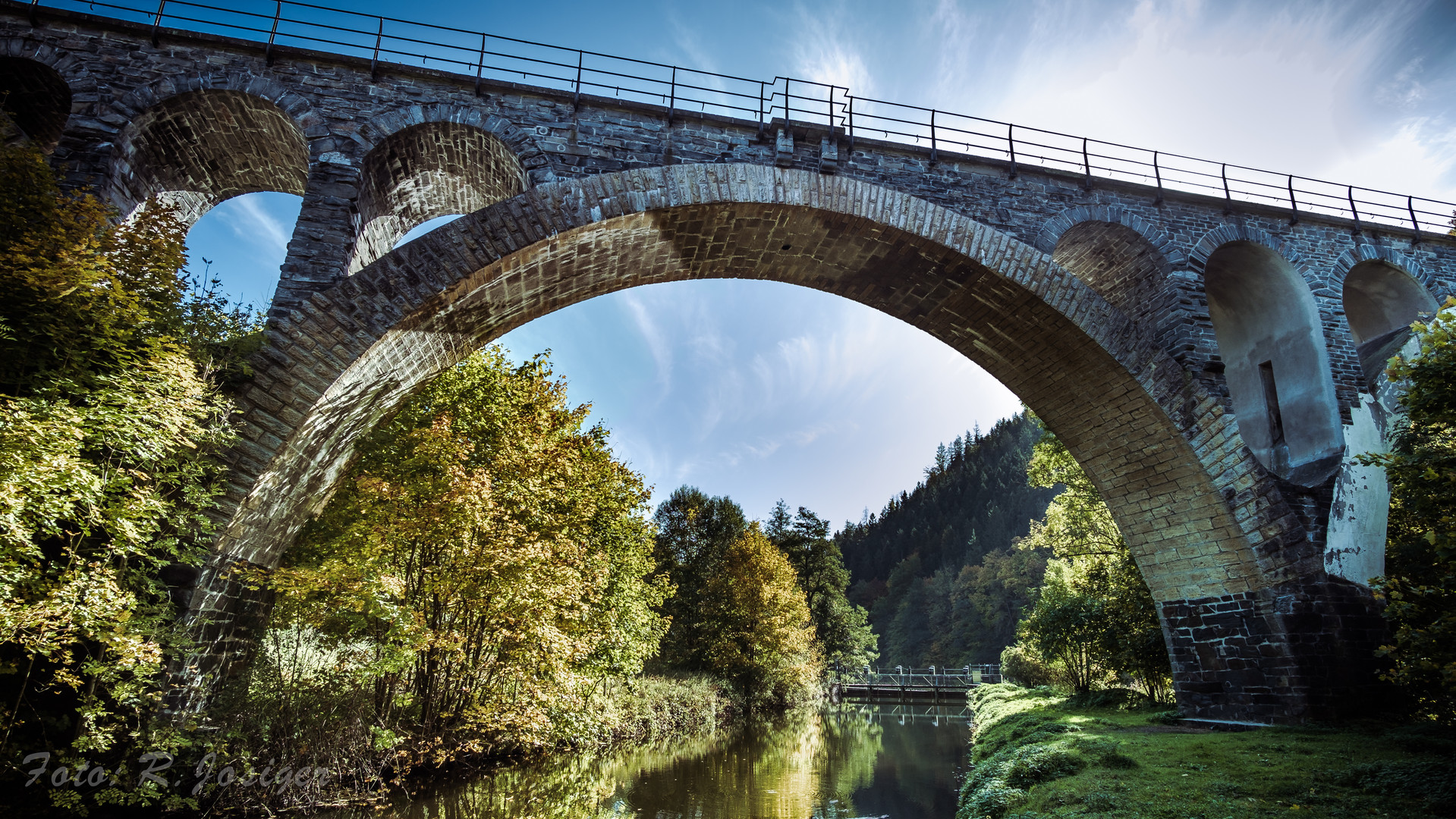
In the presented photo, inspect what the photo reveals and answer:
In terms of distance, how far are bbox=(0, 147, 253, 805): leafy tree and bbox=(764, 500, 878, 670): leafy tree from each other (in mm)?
29088

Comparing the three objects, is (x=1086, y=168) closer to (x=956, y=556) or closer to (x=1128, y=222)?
(x=1128, y=222)

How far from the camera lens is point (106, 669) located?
5559 millimetres

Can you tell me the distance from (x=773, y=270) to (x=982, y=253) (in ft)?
9.88

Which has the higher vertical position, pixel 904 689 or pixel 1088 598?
pixel 1088 598

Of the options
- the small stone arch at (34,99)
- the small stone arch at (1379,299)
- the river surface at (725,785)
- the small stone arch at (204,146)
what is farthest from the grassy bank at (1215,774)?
the small stone arch at (34,99)

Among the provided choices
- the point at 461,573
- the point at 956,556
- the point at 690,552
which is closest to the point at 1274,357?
the point at 461,573

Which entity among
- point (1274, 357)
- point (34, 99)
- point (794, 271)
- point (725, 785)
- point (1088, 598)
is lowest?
point (725, 785)

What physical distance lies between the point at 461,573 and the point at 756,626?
668 inches

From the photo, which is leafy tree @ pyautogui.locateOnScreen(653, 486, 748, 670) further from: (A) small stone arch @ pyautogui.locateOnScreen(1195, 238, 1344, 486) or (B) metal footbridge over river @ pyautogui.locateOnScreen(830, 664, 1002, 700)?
(A) small stone arch @ pyautogui.locateOnScreen(1195, 238, 1344, 486)

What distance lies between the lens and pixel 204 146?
8.75 m

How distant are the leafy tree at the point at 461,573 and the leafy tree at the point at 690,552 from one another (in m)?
Answer: 13.0

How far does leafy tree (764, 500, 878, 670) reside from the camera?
3341 cm

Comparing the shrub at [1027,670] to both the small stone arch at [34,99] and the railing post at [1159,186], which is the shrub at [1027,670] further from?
the small stone arch at [34,99]

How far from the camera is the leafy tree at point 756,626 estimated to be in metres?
23.3
